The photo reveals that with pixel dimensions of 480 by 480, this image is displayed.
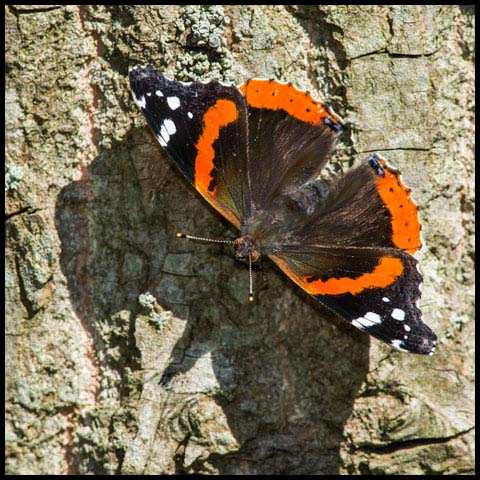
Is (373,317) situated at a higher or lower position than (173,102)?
lower

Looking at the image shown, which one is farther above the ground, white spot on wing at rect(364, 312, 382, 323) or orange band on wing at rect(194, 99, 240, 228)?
orange band on wing at rect(194, 99, 240, 228)

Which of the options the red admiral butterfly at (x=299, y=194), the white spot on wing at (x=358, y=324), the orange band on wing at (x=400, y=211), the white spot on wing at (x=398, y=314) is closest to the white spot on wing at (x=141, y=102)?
the red admiral butterfly at (x=299, y=194)

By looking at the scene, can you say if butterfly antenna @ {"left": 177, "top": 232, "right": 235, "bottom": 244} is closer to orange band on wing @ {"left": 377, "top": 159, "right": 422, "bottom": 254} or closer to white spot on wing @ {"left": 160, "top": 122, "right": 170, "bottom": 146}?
white spot on wing @ {"left": 160, "top": 122, "right": 170, "bottom": 146}

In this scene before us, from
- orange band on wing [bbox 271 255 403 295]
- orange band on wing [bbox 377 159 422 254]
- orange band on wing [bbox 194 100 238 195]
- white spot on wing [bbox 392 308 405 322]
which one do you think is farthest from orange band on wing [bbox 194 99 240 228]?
white spot on wing [bbox 392 308 405 322]

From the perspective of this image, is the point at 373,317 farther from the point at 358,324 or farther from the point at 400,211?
the point at 400,211

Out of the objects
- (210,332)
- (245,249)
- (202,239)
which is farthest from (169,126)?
(210,332)

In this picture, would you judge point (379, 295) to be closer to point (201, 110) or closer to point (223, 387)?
point (223, 387)
